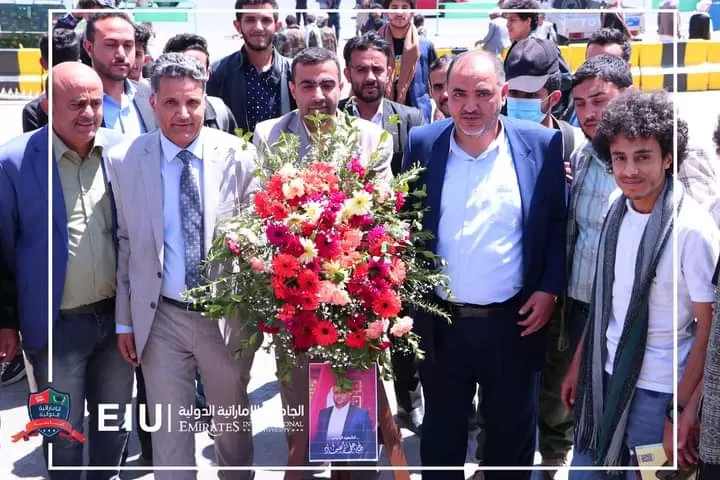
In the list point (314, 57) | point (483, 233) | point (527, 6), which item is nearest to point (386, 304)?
point (483, 233)

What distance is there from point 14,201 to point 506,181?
2.15 meters

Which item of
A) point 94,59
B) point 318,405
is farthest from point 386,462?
point 94,59

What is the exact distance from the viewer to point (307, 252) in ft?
11.2

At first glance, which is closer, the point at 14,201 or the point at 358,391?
the point at 358,391

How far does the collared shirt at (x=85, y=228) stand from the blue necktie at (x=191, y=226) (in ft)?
1.40

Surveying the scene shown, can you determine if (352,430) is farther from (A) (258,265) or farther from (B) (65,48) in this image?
(B) (65,48)

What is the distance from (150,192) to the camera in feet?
13.1

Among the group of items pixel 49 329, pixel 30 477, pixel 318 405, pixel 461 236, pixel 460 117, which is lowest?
pixel 30 477

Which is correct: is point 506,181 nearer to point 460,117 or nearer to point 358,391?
point 460,117

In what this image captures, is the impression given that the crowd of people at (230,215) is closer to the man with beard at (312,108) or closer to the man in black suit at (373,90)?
the man with beard at (312,108)

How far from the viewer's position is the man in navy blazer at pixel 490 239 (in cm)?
395

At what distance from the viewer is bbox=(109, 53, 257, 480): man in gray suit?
13.1 ft

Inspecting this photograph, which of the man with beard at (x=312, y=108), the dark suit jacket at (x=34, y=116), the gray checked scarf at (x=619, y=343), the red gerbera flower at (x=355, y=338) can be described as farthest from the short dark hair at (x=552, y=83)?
the dark suit jacket at (x=34, y=116)

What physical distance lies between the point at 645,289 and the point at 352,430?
128cm
